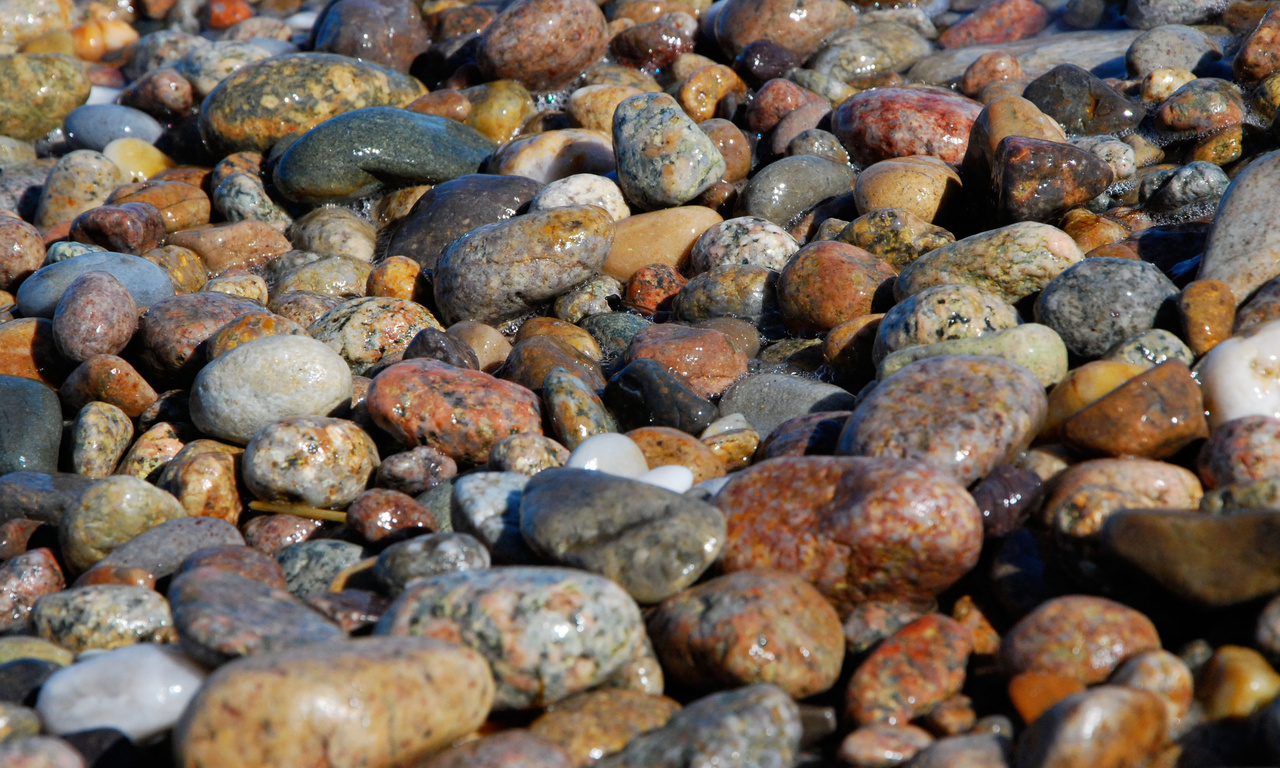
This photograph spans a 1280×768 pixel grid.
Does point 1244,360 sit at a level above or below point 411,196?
above

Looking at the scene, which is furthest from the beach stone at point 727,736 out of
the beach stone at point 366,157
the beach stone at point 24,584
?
the beach stone at point 366,157

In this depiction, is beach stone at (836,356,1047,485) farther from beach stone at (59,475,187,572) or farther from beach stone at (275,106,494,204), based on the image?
beach stone at (275,106,494,204)

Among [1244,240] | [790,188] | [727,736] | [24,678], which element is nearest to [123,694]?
[24,678]

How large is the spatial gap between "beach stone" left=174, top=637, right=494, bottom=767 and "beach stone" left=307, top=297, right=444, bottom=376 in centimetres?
321

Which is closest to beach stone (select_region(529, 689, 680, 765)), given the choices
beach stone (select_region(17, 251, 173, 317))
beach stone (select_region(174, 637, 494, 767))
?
beach stone (select_region(174, 637, 494, 767))

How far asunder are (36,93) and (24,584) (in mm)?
8041

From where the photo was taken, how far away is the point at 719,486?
400cm

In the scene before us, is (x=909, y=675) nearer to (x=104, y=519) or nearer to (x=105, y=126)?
(x=104, y=519)

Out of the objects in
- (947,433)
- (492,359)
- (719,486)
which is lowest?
(492,359)

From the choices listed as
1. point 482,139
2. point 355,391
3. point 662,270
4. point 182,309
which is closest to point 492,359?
point 355,391

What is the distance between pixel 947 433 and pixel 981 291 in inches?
55.3

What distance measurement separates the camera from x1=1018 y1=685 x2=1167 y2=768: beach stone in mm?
2498

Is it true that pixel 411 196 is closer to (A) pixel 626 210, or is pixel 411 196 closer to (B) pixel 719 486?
(A) pixel 626 210

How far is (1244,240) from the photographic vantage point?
193 inches
